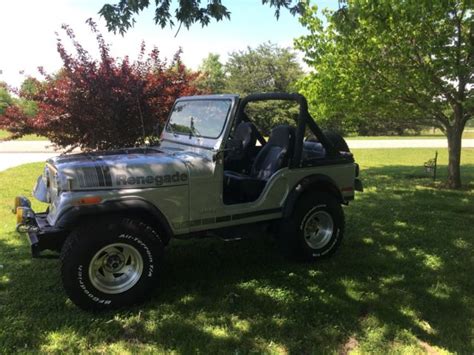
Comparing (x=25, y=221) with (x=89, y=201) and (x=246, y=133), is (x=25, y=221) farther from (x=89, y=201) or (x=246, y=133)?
(x=246, y=133)

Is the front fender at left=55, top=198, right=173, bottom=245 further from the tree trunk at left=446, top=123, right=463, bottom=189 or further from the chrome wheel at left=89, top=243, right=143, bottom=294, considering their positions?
the tree trunk at left=446, top=123, right=463, bottom=189

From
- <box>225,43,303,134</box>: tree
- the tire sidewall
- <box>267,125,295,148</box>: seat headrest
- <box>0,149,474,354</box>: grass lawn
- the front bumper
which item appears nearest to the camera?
<box>0,149,474,354</box>: grass lawn

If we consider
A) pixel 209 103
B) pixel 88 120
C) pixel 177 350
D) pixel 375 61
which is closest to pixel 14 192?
pixel 88 120

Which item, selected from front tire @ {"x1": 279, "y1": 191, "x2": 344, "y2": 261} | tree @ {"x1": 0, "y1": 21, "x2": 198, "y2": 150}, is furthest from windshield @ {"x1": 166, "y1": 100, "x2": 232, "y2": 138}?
tree @ {"x1": 0, "y1": 21, "x2": 198, "y2": 150}

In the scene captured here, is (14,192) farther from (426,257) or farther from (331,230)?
(426,257)

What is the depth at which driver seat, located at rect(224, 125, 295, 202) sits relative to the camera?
4488 millimetres

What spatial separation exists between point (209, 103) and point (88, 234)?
1.94m

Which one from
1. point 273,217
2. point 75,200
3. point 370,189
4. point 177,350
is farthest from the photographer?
point 370,189

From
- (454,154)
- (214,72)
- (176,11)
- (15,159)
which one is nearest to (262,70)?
(214,72)

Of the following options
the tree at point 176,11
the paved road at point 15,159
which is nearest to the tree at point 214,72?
the paved road at point 15,159

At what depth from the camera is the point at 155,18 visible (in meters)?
5.39

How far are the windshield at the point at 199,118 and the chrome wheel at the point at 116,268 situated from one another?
1411 millimetres

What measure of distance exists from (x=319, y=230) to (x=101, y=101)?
14.9 feet

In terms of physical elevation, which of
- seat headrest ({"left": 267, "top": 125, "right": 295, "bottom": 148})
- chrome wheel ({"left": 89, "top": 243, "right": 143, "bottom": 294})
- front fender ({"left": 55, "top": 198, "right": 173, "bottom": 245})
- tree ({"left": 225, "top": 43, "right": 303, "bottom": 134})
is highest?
tree ({"left": 225, "top": 43, "right": 303, "bottom": 134})
